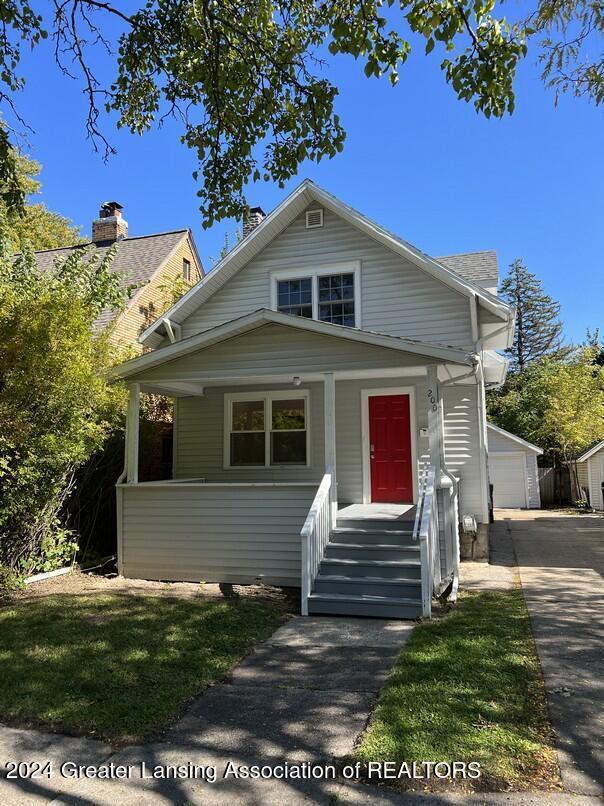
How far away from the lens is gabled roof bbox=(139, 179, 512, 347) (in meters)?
9.73

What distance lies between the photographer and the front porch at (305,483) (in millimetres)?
7172

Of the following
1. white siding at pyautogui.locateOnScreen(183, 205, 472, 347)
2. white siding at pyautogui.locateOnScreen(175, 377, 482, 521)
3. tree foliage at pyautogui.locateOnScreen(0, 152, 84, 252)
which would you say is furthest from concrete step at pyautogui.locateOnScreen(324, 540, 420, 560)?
tree foliage at pyautogui.locateOnScreen(0, 152, 84, 252)

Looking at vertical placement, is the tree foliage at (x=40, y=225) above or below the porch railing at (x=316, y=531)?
above

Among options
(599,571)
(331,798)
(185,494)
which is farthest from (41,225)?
(331,798)

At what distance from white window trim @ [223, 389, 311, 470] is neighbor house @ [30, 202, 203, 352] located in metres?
5.35

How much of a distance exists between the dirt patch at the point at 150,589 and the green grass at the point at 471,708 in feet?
8.16

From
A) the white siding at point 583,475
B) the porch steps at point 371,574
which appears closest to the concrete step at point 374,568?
the porch steps at point 371,574

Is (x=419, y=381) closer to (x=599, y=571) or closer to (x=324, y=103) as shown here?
(x=599, y=571)

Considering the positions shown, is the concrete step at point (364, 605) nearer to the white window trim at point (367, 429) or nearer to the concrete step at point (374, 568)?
the concrete step at point (374, 568)

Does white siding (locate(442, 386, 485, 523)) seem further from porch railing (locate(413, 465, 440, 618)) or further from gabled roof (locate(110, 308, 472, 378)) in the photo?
porch railing (locate(413, 465, 440, 618))

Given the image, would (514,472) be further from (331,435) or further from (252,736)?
(252,736)

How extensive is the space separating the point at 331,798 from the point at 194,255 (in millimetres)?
20683

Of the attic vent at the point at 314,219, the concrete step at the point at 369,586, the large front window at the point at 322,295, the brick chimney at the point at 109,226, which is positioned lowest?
the concrete step at the point at 369,586

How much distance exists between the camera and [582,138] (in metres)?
7.65
